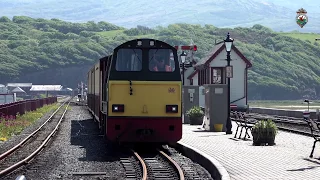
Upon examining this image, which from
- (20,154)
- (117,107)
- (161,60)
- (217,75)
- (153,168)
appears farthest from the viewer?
(217,75)

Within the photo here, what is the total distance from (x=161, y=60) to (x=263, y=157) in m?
4.88

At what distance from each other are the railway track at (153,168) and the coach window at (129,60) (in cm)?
265

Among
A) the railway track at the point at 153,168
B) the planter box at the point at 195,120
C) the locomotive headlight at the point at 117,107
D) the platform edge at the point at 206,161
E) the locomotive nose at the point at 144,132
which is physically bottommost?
the railway track at the point at 153,168

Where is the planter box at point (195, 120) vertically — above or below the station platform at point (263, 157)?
above

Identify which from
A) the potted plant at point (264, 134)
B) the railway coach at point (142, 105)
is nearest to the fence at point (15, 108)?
the railway coach at point (142, 105)

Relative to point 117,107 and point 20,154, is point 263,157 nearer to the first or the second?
point 117,107

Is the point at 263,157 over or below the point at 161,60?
below

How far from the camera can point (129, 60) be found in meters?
20.0

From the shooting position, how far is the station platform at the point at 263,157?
13536 mm

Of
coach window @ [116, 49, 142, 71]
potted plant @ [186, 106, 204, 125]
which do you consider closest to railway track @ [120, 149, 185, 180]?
coach window @ [116, 49, 142, 71]

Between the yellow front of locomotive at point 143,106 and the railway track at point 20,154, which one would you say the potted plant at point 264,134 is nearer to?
the yellow front of locomotive at point 143,106

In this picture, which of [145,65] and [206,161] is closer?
[206,161]

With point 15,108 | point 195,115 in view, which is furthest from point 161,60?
point 15,108

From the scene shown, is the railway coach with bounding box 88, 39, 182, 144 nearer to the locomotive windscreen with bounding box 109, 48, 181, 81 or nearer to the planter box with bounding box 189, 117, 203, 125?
the locomotive windscreen with bounding box 109, 48, 181, 81
